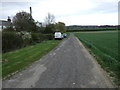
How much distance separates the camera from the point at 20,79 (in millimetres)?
9172

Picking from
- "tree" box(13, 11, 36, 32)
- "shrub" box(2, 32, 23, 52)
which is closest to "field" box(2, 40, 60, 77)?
"shrub" box(2, 32, 23, 52)

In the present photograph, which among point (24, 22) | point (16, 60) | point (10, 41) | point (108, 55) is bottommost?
point (16, 60)

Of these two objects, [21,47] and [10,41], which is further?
[21,47]

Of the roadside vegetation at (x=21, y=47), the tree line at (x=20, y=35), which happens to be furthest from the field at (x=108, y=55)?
the tree line at (x=20, y=35)

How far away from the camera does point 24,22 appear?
48.1m

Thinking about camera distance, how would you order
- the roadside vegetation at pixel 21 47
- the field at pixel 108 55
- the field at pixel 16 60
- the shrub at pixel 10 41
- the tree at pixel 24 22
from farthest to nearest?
the tree at pixel 24 22 → the shrub at pixel 10 41 → the roadside vegetation at pixel 21 47 → the field at pixel 16 60 → the field at pixel 108 55

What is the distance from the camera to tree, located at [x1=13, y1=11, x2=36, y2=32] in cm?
4653

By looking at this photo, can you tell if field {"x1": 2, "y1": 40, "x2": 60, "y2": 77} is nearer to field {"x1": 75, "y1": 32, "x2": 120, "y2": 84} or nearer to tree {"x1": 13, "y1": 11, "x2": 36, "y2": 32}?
field {"x1": 75, "y1": 32, "x2": 120, "y2": 84}

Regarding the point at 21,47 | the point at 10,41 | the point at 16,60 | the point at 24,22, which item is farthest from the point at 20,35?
the point at 24,22

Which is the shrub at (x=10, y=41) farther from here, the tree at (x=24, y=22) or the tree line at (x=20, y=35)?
the tree at (x=24, y=22)

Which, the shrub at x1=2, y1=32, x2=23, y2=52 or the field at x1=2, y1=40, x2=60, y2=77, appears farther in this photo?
the shrub at x1=2, y1=32, x2=23, y2=52

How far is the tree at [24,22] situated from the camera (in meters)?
46.5

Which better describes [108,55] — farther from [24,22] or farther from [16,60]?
[24,22]

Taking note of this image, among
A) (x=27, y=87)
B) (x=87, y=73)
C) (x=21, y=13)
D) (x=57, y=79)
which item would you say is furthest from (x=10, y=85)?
(x=21, y=13)
